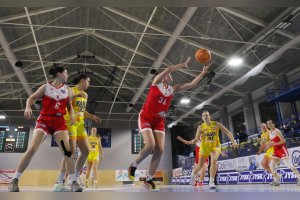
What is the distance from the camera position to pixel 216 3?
2064 mm

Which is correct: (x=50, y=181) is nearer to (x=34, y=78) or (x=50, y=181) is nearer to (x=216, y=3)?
(x=34, y=78)

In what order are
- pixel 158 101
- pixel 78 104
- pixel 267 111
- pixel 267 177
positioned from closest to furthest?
1. pixel 158 101
2. pixel 78 104
3. pixel 267 177
4. pixel 267 111

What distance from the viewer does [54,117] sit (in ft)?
14.7

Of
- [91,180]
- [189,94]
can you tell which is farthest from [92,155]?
[189,94]

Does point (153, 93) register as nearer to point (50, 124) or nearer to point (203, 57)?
point (203, 57)

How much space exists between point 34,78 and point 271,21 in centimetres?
1688

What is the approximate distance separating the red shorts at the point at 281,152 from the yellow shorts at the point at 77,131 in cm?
649

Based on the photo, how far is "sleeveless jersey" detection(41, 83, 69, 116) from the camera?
4508mm

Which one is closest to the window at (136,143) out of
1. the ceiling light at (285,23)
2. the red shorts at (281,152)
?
the ceiling light at (285,23)

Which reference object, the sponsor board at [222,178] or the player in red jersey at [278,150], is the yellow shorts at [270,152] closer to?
the player in red jersey at [278,150]

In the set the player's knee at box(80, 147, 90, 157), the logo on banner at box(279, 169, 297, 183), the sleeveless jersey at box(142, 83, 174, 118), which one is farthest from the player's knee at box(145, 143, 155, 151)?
the logo on banner at box(279, 169, 297, 183)

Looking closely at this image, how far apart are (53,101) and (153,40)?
11.6 metres

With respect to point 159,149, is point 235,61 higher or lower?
higher

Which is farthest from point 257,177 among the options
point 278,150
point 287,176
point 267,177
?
point 278,150
